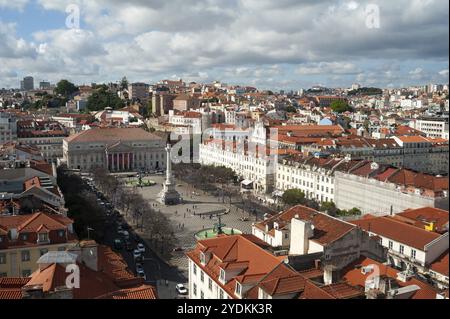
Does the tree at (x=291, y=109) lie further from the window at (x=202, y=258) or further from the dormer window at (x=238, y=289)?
the dormer window at (x=238, y=289)

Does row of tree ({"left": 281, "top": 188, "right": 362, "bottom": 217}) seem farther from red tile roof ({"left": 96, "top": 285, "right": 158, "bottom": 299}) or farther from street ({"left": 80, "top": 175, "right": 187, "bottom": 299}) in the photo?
red tile roof ({"left": 96, "top": 285, "right": 158, "bottom": 299})

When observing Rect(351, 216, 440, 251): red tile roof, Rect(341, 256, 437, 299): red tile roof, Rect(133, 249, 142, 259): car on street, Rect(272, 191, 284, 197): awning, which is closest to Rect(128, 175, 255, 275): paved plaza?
Rect(133, 249, 142, 259): car on street

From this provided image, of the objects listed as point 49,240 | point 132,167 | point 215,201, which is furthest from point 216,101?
point 49,240

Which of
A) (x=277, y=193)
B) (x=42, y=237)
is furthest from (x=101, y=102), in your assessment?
(x=42, y=237)

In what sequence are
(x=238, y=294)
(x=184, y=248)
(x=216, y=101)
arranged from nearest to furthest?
1. (x=238, y=294)
2. (x=184, y=248)
3. (x=216, y=101)

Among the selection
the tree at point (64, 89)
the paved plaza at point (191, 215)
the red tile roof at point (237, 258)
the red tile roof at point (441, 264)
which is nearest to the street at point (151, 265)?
the paved plaza at point (191, 215)

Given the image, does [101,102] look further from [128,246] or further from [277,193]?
[128,246]

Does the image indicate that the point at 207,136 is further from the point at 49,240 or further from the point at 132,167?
the point at 49,240
